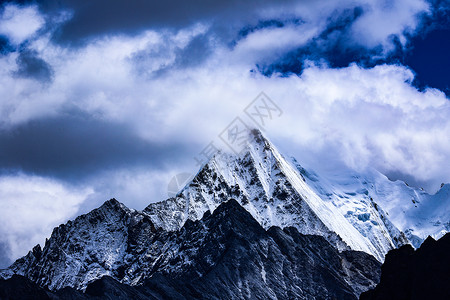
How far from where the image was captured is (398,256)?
18075 centimetres

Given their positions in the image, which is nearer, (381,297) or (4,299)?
(381,297)

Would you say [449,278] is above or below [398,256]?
below

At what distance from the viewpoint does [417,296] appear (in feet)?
504

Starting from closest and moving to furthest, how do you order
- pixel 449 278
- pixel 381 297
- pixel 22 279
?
pixel 449 278
pixel 381 297
pixel 22 279

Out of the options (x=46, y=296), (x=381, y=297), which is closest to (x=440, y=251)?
(x=381, y=297)

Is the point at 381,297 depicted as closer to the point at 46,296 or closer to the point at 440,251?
the point at 440,251

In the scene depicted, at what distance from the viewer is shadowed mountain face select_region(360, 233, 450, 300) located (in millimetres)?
150875

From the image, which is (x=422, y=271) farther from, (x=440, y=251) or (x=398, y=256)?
(x=398, y=256)

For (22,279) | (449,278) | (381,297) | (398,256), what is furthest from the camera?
(22,279)

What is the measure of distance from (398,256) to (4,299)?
99.2 meters

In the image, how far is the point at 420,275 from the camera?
517 ft

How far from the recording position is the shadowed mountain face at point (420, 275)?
150875 mm

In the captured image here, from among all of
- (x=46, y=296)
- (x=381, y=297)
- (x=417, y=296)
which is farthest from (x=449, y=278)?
(x=46, y=296)

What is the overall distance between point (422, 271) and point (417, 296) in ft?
22.0
